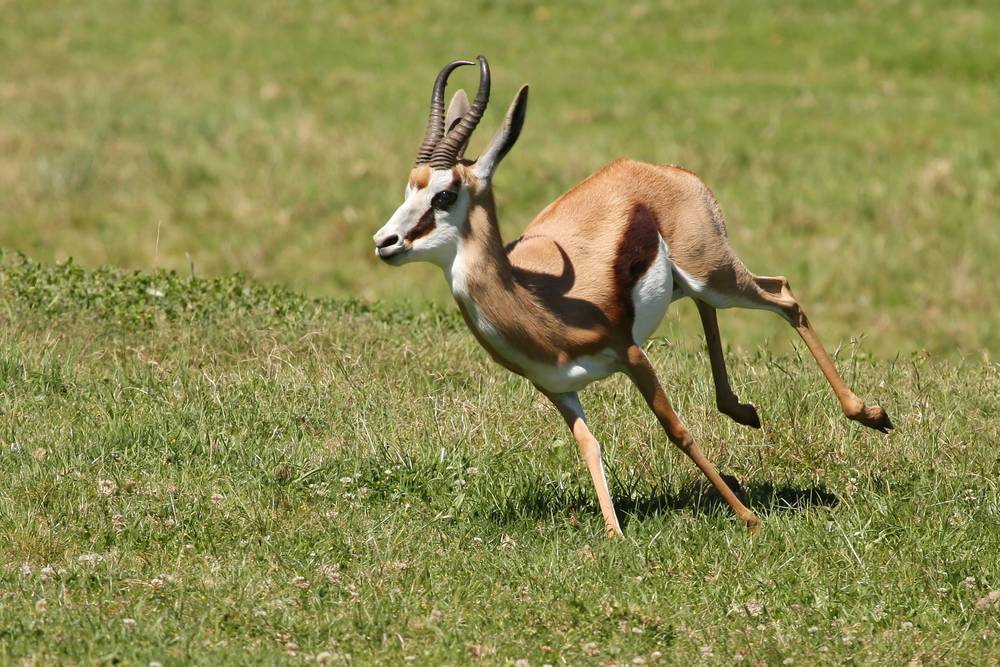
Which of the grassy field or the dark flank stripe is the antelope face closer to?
the dark flank stripe

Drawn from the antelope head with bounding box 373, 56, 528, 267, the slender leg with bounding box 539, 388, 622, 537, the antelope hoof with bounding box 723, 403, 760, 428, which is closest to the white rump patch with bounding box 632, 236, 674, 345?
the slender leg with bounding box 539, 388, 622, 537

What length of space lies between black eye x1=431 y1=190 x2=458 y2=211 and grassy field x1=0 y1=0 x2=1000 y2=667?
1.45 metres

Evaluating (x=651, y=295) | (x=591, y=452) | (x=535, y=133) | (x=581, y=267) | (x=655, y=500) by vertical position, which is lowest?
(x=535, y=133)

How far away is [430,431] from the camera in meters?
7.94

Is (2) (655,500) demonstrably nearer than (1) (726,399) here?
Yes

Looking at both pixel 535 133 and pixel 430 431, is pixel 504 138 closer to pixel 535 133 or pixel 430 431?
pixel 430 431

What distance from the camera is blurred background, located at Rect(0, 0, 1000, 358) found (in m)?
16.0

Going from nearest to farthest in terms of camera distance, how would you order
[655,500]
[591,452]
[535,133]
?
[591,452]
[655,500]
[535,133]

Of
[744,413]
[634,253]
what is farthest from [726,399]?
[634,253]

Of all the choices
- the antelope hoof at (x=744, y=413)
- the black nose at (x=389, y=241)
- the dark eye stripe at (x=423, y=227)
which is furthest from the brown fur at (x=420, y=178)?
the antelope hoof at (x=744, y=413)

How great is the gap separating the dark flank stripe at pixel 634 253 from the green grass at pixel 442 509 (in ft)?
3.37

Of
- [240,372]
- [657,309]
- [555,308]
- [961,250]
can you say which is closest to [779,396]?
[657,309]

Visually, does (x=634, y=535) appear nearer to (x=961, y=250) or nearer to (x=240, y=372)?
(x=240, y=372)

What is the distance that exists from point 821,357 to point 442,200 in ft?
8.00
